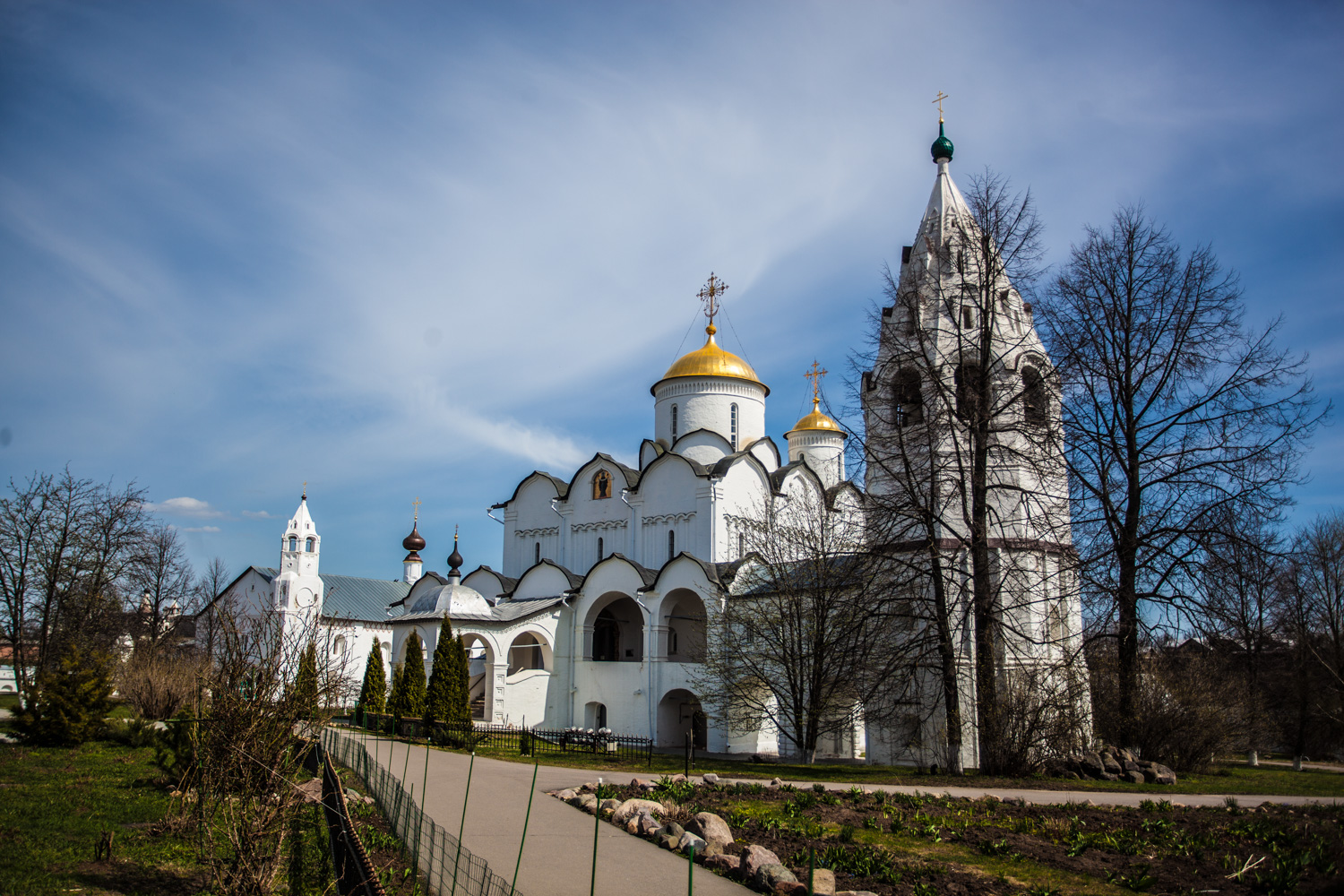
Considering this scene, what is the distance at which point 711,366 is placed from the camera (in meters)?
30.7

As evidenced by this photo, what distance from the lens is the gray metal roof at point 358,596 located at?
40.9 metres

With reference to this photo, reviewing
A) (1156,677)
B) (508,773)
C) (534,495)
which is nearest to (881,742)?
(1156,677)

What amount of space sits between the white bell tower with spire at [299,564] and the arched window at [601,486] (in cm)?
1455

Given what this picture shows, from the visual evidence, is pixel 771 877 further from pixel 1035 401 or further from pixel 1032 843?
pixel 1035 401

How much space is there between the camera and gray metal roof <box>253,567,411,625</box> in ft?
134

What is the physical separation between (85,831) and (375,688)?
1397 centimetres

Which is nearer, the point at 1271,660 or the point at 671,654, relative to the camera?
the point at 671,654

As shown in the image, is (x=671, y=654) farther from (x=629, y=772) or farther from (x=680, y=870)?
(x=680, y=870)

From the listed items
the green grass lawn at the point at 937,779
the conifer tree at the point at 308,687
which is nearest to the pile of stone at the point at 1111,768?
the green grass lawn at the point at 937,779

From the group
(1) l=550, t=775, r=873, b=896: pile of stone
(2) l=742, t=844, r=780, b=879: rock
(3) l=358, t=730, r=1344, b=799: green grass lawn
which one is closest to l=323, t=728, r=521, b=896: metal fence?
(1) l=550, t=775, r=873, b=896: pile of stone

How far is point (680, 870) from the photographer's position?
713cm

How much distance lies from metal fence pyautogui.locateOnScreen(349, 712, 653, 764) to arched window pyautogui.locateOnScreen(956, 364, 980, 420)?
9436 mm

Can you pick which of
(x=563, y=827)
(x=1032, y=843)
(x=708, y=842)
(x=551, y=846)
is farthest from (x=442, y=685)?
(x=1032, y=843)

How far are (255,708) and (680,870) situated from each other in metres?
3.89
